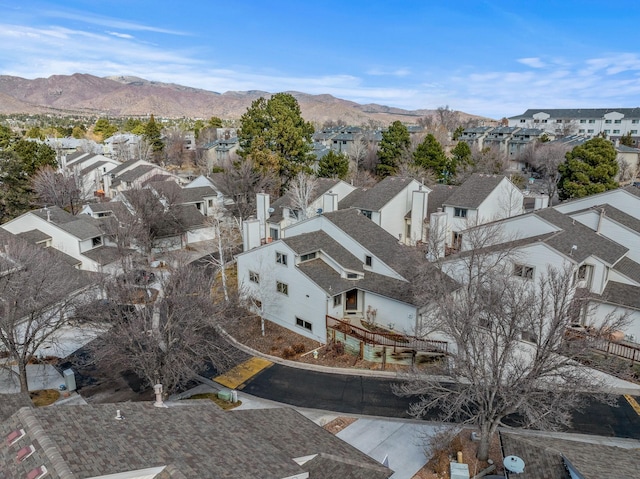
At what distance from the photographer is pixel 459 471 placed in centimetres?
1521

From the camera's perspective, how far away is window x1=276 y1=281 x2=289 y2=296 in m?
28.5

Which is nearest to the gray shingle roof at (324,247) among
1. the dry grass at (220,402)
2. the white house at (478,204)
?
the dry grass at (220,402)

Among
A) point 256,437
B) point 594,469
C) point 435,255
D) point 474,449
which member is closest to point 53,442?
point 256,437

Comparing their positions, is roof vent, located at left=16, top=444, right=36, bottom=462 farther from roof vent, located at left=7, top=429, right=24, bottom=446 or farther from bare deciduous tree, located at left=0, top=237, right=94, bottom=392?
bare deciduous tree, located at left=0, top=237, right=94, bottom=392

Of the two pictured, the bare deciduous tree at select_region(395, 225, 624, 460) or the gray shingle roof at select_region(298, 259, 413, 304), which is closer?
the bare deciduous tree at select_region(395, 225, 624, 460)

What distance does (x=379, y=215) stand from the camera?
41438 millimetres

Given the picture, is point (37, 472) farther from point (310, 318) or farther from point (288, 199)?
point (288, 199)

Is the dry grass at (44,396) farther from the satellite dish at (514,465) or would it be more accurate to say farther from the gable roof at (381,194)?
the gable roof at (381,194)

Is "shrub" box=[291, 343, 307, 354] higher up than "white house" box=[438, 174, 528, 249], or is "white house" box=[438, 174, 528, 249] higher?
"white house" box=[438, 174, 528, 249]

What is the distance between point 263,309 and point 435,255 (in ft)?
39.8

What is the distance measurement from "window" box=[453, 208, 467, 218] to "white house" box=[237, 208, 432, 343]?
12.8 metres

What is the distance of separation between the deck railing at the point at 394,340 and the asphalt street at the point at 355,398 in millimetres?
2286

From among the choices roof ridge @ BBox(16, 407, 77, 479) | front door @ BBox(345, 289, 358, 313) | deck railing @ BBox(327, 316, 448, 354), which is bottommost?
deck railing @ BBox(327, 316, 448, 354)

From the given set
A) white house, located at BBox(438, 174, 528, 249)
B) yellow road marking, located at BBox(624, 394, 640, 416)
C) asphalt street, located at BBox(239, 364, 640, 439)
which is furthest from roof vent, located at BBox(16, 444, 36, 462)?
white house, located at BBox(438, 174, 528, 249)
